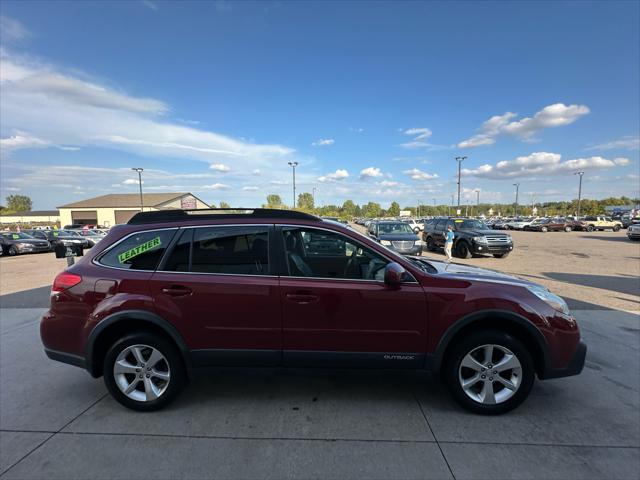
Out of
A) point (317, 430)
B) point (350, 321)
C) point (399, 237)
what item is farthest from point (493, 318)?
point (399, 237)

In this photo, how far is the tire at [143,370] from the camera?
3.00 m

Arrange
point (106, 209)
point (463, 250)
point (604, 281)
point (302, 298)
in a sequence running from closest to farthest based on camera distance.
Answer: point (302, 298) → point (604, 281) → point (463, 250) → point (106, 209)

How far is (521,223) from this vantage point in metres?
48.5

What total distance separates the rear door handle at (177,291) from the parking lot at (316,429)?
81cm

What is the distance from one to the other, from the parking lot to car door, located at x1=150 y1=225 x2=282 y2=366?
0.99ft

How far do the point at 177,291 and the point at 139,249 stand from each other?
59 cm

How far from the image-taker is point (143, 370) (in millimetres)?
3045

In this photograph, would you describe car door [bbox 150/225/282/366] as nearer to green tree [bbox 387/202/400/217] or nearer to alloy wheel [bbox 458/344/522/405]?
alloy wheel [bbox 458/344/522/405]

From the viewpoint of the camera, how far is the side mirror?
2.81 metres

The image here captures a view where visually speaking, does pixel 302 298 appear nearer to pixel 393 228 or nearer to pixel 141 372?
pixel 141 372

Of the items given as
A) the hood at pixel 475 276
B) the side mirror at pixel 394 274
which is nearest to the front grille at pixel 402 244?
the hood at pixel 475 276

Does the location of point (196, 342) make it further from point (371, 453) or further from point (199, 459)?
point (371, 453)

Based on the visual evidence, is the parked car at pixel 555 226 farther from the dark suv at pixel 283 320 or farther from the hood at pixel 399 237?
the dark suv at pixel 283 320

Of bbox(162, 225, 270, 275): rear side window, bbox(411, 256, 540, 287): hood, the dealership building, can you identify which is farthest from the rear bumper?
the dealership building
